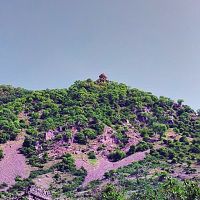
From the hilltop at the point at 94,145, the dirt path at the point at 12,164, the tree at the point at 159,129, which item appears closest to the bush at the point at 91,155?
the hilltop at the point at 94,145

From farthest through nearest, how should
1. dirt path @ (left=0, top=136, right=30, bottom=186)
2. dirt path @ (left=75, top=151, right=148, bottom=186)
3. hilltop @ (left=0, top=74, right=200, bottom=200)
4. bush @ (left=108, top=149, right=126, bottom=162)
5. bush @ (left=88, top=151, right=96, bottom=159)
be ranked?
bush @ (left=108, top=149, right=126, bottom=162) → bush @ (left=88, top=151, right=96, bottom=159) → dirt path @ (left=75, top=151, right=148, bottom=186) → dirt path @ (left=0, top=136, right=30, bottom=186) → hilltop @ (left=0, top=74, right=200, bottom=200)

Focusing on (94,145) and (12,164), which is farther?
(94,145)

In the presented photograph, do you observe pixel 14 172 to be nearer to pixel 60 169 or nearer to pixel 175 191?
pixel 60 169

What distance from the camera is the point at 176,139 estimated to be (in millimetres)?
177375

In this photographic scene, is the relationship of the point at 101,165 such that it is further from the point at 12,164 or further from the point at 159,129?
the point at 159,129

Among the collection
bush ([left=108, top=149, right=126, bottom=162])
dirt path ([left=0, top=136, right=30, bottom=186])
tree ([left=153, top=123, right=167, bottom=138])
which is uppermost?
tree ([left=153, top=123, right=167, bottom=138])

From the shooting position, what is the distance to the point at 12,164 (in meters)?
152

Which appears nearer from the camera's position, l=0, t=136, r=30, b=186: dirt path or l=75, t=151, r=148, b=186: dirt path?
l=0, t=136, r=30, b=186: dirt path

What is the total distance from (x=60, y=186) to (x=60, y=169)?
13073 mm

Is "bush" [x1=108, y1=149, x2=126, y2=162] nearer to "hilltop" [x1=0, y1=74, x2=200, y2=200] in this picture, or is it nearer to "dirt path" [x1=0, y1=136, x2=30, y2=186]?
"hilltop" [x1=0, y1=74, x2=200, y2=200]

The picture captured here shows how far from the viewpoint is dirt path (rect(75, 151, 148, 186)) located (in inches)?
5853

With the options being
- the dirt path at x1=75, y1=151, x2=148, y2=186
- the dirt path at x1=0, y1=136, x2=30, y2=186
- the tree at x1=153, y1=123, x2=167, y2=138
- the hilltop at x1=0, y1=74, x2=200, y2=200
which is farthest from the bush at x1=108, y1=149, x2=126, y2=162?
the dirt path at x1=0, y1=136, x2=30, y2=186

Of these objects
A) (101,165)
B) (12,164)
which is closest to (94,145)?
(101,165)

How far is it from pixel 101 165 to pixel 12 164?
26.0m
